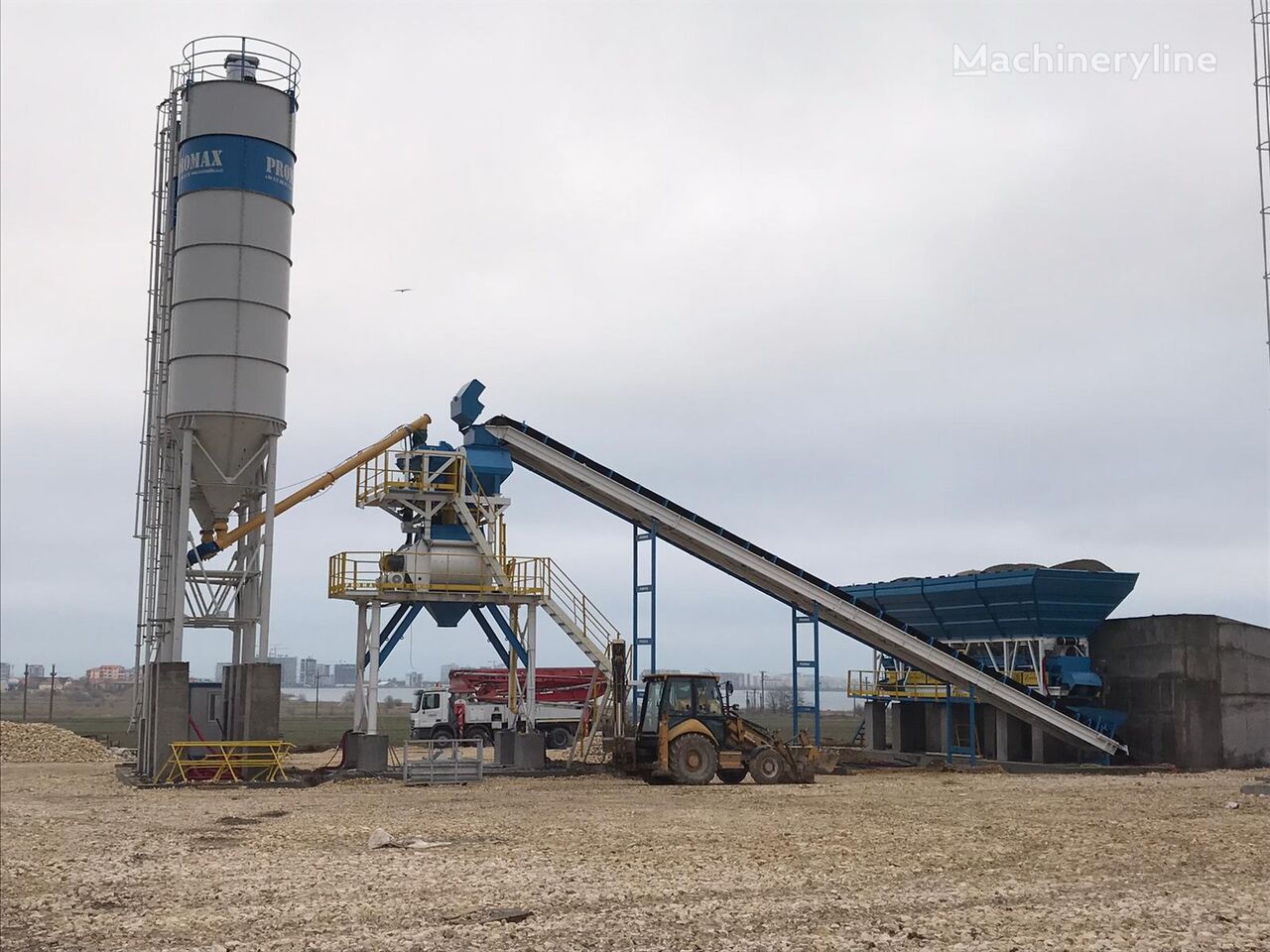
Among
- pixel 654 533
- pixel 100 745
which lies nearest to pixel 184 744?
pixel 654 533

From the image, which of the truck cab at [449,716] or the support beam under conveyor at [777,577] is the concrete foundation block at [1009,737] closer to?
the support beam under conveyor at [777,577]

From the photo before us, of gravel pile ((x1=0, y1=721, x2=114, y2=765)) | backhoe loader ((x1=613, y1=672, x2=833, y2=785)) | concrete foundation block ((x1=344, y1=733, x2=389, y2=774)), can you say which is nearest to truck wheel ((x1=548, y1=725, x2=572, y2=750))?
concrete foundation block ((x1=344, y1=733, x2=389, y2=774))

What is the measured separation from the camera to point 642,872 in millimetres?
14883

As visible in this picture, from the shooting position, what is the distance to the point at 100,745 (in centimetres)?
3916

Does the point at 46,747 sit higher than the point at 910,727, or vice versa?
the point at 910,727

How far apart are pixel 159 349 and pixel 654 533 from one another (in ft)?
41.9

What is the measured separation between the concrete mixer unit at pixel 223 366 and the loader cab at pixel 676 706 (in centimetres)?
870

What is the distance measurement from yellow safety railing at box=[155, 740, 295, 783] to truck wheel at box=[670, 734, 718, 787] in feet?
27.0

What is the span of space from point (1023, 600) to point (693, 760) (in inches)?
485

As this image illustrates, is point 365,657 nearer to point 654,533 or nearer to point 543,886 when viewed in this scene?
point 654,533

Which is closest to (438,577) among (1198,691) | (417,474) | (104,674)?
(417,474)

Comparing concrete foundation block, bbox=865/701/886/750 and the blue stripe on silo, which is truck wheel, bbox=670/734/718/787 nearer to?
the blue stripe on silo

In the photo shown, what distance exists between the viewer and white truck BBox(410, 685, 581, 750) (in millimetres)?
41031

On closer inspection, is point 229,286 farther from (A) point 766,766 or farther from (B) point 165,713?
(A) point 766,766
